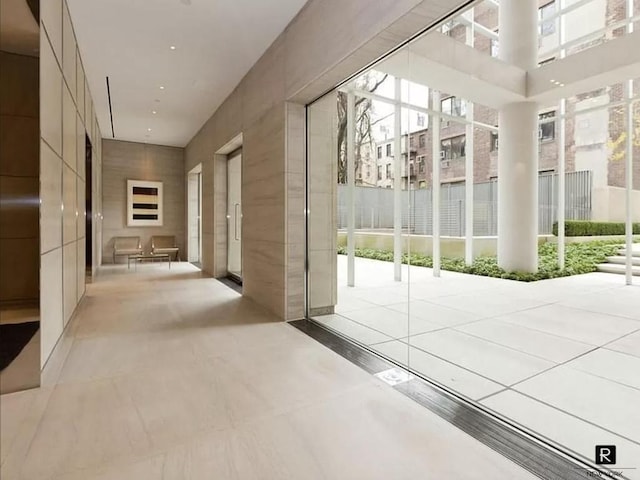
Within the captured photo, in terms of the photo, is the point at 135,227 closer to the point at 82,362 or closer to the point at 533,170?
the point at 82,362

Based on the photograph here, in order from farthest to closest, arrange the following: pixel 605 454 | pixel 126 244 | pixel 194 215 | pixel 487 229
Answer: pixel 194 215 < pixel 126 244 < pixel 487 229 < pixel 605 454

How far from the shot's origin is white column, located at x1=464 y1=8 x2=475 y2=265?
568 centimetres

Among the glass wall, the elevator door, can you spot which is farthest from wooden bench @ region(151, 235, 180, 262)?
the glass wall

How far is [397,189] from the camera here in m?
5.23

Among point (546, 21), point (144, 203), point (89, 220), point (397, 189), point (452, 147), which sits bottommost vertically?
point (89, 220)

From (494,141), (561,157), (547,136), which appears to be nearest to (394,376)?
(561,157)

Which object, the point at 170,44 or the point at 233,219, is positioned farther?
the point at 233,219

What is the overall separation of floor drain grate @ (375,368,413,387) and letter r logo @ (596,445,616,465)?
118 cm

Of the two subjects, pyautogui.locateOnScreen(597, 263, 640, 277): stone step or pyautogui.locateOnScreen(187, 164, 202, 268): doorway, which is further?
pyautogui.locateOnScreen(187, 164, 202, 268): doorway

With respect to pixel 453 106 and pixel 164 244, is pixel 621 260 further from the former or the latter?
pixel 164 244

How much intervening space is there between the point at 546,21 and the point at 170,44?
468 centimetres

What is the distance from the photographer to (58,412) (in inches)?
88.9

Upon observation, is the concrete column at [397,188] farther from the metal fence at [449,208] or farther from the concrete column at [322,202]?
the concrete column at [322,202]

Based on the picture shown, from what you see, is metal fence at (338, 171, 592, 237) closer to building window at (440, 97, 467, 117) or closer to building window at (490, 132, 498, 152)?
building window at (490, 132, 498, 152)
